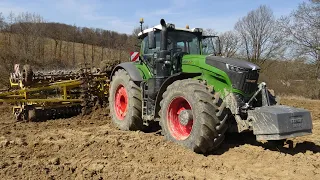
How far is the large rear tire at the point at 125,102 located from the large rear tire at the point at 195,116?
4.12 feet

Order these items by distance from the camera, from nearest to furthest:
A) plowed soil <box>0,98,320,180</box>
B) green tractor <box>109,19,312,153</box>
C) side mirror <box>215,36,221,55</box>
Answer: plowed soil <box>0,98,320,180</box> → green tractor <box>109,19,312,153</box> → side mirror <box>215,36,221,55</box>

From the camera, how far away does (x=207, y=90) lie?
16.4ft

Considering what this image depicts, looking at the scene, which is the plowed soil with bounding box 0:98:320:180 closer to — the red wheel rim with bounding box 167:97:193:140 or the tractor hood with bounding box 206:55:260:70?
the red wheel rim with bounding box 167:97:193:140

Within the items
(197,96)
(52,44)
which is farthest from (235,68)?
(52,44)

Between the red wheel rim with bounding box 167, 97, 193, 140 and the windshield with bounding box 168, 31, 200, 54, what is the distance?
126 centimetres

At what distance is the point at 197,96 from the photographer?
195 inches

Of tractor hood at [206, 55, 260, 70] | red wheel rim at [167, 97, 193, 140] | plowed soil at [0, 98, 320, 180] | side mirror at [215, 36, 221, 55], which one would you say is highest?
side mirror at [215, 36, 221, 55]

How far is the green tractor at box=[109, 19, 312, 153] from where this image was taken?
473 centimetres

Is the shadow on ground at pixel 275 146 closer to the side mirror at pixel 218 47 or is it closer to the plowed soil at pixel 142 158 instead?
→ the plowed soil at pixel 142 158

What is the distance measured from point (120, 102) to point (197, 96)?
3.25 m

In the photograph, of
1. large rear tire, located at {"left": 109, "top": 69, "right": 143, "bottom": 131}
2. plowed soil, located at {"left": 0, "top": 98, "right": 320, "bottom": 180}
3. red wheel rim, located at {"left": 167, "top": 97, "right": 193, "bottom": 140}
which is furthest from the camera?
large rear tire, located at {"left": 109, "top": 69, "right": 143, "bottom": 131}

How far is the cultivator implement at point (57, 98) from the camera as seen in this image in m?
8.35

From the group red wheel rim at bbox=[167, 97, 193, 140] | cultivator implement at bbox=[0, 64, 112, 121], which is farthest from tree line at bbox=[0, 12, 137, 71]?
red wheel rim at bbox=[167, 97, 193, 140]

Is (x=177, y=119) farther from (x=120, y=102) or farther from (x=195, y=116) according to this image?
(x=120, y=102)
